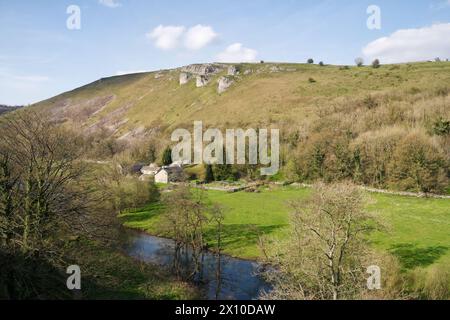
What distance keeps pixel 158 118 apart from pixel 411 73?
125 meters

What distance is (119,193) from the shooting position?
60.7 meters

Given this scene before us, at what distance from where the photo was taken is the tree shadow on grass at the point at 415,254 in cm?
3516

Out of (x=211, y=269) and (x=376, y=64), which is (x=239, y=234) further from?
(x=376, y=64)

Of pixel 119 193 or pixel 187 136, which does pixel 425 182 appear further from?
pixel 187 136

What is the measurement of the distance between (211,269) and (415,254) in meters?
21.2

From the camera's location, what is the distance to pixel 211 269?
37844 millimetres

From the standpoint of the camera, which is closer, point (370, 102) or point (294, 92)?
point (370, 102)

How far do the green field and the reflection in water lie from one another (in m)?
2.82

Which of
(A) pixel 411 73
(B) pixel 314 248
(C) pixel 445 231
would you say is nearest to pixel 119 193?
(B) pixel 314 248

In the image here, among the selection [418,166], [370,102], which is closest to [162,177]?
[418,166]

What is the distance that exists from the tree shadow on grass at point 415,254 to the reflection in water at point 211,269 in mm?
14394

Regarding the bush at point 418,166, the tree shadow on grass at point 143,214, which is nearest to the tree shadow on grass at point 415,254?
the bush at point 418,166

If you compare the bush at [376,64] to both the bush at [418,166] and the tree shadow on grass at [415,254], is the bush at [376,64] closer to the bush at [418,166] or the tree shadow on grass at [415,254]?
the bush at [418,166]

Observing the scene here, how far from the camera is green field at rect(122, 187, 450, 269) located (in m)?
38.4
